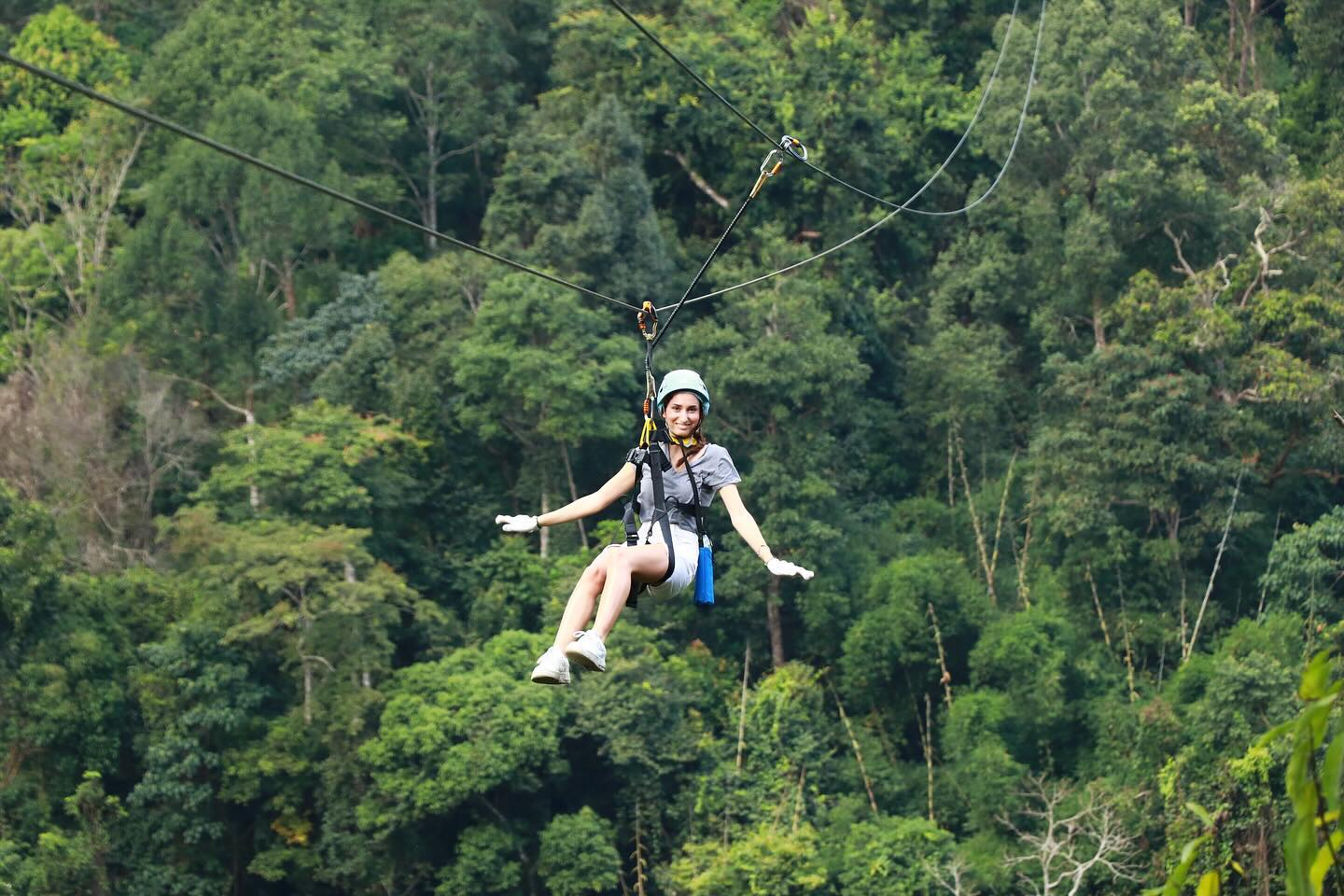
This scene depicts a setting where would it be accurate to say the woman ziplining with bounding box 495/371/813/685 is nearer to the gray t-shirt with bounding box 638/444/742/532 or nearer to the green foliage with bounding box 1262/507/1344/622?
the gray t-shirt with bounding box 638/444/742/532

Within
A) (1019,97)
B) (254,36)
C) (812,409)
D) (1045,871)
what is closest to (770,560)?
(1045,871)

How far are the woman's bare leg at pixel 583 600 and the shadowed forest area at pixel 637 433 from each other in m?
9.65

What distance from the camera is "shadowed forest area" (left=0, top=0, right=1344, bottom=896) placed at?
17.8m

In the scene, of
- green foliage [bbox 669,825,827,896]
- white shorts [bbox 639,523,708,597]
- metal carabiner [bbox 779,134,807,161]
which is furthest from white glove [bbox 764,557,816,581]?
green foliage [bbox 669,825,827,896]

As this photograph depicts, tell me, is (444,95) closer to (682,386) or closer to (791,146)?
(791,146)

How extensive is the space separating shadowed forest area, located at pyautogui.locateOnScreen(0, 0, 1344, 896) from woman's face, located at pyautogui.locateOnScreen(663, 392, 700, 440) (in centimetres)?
933

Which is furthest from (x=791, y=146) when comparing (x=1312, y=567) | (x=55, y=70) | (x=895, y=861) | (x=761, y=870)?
(x=55, y=70)

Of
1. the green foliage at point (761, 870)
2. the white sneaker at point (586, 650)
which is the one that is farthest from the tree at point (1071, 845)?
the white sneaker at point (586, 650)

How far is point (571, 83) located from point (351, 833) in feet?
29.6

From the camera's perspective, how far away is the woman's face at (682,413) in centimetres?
637

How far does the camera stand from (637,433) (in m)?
20.6

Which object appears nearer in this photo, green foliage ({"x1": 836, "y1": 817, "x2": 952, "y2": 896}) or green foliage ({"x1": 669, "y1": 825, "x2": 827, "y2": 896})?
green foliage ({"x1": 669, "y1": 825, "x2": 827, "y2": 896})

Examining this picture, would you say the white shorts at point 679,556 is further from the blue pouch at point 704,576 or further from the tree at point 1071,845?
the tree at point 1071,845

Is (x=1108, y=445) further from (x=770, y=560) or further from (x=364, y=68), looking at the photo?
(x=770, y=560)
